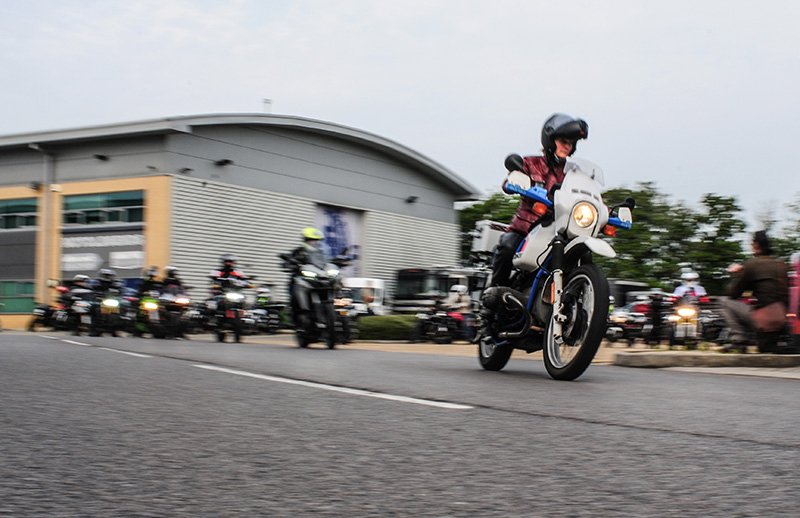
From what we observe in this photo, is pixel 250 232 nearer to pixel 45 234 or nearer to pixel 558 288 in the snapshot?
pixel 45 234

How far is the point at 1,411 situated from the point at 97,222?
108 feet

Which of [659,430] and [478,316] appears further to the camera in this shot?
[478,316]

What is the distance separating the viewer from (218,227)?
3662 cm

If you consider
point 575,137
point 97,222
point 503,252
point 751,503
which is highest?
point 97,222

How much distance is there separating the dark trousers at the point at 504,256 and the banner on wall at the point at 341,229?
34.0 m

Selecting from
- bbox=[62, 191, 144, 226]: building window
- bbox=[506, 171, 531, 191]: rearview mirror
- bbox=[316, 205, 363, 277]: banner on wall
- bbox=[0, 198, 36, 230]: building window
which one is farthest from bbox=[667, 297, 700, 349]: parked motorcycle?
bbox=[0, 198, 36, 230]: building window

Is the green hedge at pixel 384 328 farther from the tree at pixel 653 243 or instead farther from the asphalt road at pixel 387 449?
the tree at pixel 653 243

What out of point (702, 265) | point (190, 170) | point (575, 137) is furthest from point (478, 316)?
point (702, 265)

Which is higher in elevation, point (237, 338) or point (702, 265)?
point (702, 265)

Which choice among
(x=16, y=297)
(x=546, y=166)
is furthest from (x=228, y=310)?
(x=16, y=297)

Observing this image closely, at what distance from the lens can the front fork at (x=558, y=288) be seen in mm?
6957

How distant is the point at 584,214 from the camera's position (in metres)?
7.11

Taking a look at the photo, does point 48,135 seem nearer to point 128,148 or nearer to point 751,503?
point 128,148

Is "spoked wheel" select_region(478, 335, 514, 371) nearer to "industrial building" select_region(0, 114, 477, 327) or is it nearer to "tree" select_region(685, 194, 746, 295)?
"industrial building" select_region(0, 114, 477, 327)
